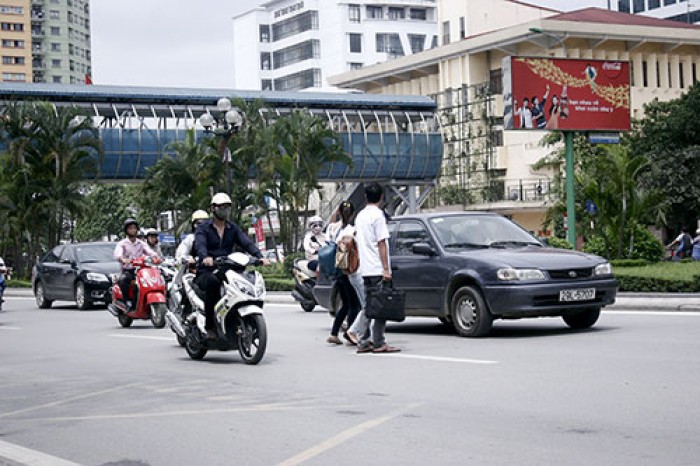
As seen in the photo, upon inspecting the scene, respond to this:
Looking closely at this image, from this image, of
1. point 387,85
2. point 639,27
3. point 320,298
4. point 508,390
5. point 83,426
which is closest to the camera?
point 83,426

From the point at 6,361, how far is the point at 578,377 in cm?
764

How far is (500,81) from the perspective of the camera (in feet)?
257

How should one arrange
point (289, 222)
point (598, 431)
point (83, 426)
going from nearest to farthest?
point (598, 431), point (83, 426), point (289, 222)

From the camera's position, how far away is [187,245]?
13953mm

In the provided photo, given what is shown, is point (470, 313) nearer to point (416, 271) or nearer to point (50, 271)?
point (416, 271)

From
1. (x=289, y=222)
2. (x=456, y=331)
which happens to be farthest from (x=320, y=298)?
(x=289, y=222)

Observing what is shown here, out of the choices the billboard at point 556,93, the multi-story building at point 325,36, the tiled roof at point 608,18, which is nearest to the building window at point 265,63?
the multi-story building at point 325,36

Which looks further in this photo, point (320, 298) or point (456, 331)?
point (320, 298)

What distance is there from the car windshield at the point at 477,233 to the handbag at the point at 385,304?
244cm

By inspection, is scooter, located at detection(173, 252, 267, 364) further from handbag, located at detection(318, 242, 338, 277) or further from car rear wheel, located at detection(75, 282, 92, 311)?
car rear wheel, located at detection(75, 282, 92, 311)

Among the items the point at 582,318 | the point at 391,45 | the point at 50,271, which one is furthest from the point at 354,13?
the point at 582,318

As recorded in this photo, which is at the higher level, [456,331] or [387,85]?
[387,85]

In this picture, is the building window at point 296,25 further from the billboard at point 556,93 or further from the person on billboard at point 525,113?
the person on billboard at point 525,113

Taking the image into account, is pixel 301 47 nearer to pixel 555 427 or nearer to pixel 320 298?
pixel 320 298
